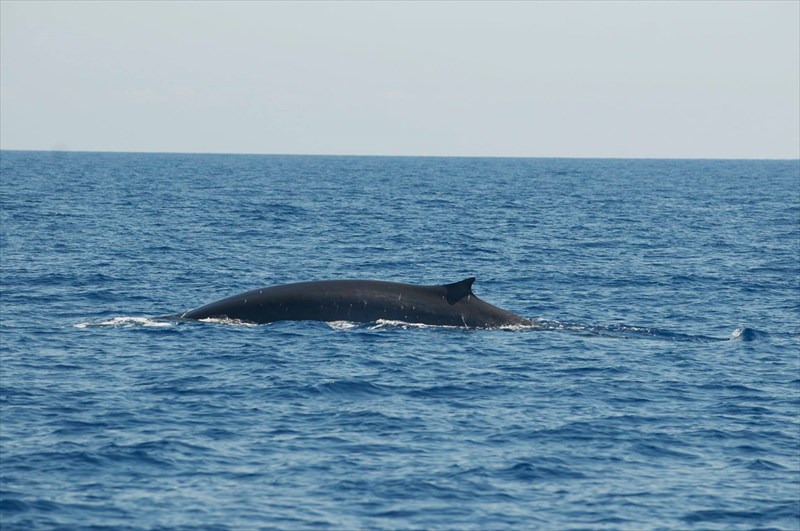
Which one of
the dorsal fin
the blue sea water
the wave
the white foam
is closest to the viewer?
the blue sea water

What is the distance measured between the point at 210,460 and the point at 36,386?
605 cm

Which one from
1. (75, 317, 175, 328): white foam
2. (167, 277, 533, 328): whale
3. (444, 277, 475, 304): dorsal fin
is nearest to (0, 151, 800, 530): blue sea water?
(75, 317, 175, 328): white foam

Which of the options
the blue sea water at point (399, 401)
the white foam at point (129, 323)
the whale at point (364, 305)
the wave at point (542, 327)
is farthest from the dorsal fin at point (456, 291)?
the white foam at point (129, 323)

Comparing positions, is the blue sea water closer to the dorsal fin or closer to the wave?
the wave

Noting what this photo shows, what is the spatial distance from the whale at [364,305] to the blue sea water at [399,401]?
0.43 meters

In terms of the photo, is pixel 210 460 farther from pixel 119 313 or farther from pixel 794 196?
pixel 794 196

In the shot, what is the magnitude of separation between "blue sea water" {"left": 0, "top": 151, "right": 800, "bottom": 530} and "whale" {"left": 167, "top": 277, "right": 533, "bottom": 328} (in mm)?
429

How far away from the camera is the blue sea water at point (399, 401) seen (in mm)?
15633

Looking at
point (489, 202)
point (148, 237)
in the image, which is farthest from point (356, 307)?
point (489, 202)

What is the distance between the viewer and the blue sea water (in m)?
15.6

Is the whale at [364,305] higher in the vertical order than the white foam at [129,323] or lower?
higher

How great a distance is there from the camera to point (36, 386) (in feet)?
71.4

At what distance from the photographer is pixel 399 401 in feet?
69.8

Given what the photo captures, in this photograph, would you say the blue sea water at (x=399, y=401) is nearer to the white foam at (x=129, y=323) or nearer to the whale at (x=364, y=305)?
the white foam at (x=129, y=323)
